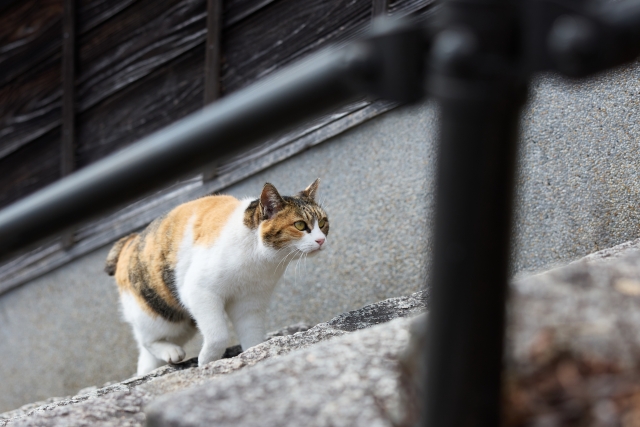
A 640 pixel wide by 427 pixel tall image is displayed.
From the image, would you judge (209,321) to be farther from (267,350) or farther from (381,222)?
(381,222)

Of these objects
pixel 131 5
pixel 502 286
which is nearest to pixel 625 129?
pixel 502 286

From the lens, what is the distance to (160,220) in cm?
319

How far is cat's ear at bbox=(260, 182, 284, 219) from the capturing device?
9.27 ft

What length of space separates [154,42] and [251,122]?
372 centimetres

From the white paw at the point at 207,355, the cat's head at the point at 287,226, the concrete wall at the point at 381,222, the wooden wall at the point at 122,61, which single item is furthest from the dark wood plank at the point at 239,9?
the white paw at the point at 207,355

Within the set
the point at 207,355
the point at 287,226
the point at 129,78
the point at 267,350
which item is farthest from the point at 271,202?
the point at 129,78

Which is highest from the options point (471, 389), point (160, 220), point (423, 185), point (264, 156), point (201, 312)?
point (264, 156)

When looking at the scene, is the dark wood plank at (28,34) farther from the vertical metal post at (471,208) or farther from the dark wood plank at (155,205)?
the vertical metal post at (471,208)

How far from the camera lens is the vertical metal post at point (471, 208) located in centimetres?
55

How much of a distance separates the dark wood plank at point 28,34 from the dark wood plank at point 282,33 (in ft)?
3.87

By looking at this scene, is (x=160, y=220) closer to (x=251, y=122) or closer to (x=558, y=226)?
(x=558, y=226)

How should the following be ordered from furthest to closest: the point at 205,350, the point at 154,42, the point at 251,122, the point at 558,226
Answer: the point at 154,42, the point at 558,226, the point at 205,350, the point at 251,122

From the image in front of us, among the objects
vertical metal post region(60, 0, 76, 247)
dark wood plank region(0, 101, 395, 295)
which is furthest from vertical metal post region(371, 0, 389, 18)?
vertical metal post region(60, 0, 76, 247)

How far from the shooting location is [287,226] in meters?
2.86
